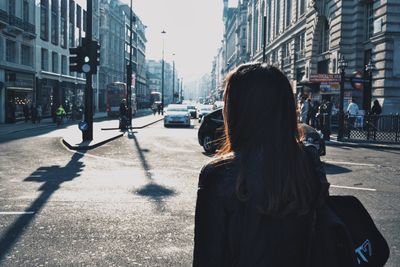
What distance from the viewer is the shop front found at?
33.8 metres

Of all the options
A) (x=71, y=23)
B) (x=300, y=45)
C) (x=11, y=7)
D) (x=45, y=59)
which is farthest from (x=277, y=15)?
(x=11, y=7)

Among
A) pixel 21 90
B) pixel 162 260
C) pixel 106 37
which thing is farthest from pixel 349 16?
pixel 106 37

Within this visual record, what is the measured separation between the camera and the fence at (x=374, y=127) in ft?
63.8

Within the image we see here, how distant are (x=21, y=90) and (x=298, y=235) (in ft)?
123

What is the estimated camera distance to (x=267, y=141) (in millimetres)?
1822

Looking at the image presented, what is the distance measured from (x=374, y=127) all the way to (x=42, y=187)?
14824 millimetres

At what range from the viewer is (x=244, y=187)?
5.80 feet

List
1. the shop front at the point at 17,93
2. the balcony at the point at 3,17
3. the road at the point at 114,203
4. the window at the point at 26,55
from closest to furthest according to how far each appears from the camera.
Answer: the road at the point at 114,203 → the balcony at the point at 3,17 → the shop front at the point at 17,93 → the window at the point at 26,55

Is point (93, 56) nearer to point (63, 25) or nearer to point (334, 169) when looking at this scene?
point (334, 169)

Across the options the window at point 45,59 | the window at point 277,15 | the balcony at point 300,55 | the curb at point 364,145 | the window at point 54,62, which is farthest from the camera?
the window at point 277,15

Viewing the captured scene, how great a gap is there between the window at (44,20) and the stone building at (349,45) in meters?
22.0

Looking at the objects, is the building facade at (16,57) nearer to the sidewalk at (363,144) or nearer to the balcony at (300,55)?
the balcony at (300,55)

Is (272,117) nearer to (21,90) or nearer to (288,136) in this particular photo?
(288,136)

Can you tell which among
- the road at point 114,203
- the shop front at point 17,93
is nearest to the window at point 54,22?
the shop front at point 17,93
